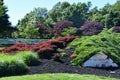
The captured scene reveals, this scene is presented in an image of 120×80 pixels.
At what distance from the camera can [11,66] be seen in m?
16.0

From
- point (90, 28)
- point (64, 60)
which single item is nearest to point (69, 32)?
point (90, 28)

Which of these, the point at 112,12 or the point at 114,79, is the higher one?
the point at 112,12

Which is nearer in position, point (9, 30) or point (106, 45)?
point (106, 45)

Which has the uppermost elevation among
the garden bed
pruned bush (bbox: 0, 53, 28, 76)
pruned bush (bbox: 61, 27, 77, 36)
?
pruned bush (bbox: 61, 27, 77, 36)

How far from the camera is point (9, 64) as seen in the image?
16.1 metres

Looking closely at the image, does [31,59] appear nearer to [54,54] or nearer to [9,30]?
[54,54]

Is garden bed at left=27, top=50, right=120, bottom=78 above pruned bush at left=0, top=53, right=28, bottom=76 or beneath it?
beneath

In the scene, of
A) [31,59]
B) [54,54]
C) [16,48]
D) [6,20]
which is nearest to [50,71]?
[31,59]

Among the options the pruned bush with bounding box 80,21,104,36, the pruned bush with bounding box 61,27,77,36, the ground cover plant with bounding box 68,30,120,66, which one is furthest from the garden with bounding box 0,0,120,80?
the pruned bush with bounding box 80,21,104,36

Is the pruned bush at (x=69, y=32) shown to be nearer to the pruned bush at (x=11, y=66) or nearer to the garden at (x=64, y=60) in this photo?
the garden at (x=64, y=60)

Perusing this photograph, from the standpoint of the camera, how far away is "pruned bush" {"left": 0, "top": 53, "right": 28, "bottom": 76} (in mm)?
15812

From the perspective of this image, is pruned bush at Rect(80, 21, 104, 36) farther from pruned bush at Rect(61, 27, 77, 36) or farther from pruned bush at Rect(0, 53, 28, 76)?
pruned bush at Rect(0, 53, 28, 76)

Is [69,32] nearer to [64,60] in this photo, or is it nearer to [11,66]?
[64,60]

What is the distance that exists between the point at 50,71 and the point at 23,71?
1.19 metres
